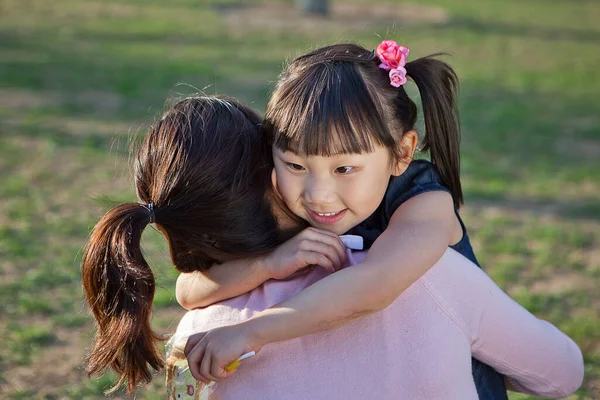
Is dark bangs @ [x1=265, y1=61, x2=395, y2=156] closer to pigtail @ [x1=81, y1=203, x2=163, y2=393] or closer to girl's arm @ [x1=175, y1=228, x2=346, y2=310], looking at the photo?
girl's arm @ [x1=175, y1=228, x2=346, y2=310]

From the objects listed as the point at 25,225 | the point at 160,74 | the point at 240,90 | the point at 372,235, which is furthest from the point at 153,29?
the point at 372,235

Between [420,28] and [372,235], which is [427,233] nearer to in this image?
[372,235]

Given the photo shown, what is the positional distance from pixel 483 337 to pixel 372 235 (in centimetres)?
43

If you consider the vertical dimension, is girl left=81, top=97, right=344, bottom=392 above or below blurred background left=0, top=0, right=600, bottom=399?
above

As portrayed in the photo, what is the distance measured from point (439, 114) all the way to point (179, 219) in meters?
0.84

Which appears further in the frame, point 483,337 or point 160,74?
point 160,74

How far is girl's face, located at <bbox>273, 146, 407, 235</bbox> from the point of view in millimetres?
→ 2217

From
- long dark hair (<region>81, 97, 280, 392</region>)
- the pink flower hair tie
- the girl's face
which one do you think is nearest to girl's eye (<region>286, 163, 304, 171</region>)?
the girl's face

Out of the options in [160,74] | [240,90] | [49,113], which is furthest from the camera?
[160,74]

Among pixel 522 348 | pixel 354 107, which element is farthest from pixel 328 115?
pixel 522 348

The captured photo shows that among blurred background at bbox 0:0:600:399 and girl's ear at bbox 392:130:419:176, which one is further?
blurred background at bbox 0:0:600:399

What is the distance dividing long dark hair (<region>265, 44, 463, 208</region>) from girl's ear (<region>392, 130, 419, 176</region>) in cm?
2

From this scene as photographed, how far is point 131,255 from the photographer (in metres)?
2.15

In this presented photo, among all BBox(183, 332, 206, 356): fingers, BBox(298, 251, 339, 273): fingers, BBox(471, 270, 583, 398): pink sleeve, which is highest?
BBox(298, 251, 339, 273): fingers
